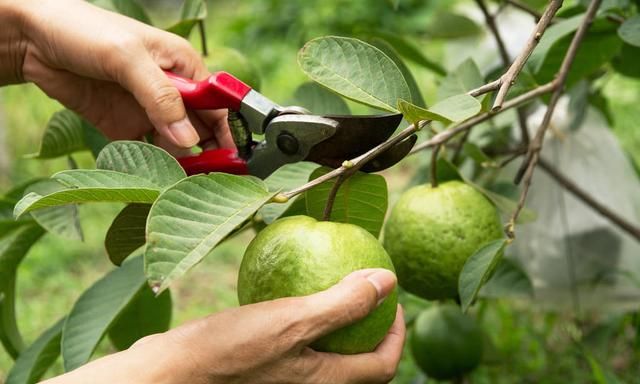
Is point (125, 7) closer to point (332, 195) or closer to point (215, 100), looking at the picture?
point (215, 100)

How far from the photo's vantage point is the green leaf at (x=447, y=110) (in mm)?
849

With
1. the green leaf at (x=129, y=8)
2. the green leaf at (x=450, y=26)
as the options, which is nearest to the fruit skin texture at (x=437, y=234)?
the green leaf at (x=129, y=8)

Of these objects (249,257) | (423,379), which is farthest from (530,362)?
(249,257)

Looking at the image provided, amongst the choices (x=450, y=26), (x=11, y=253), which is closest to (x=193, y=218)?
(x=11, y=253)

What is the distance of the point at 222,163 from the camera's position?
1.19m

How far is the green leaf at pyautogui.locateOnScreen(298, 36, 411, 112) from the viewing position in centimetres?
97

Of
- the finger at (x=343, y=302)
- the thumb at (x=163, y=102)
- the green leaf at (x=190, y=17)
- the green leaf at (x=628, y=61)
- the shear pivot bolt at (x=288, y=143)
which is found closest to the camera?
the finger at (x=343, y=302)

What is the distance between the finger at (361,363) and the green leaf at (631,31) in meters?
0.62

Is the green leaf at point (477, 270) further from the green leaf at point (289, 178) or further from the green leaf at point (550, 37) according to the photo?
the green leaf at point (550, 37)

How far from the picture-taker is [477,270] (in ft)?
3.72

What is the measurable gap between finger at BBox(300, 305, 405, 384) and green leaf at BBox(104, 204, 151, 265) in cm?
25

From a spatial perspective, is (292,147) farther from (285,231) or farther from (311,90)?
(311,90)

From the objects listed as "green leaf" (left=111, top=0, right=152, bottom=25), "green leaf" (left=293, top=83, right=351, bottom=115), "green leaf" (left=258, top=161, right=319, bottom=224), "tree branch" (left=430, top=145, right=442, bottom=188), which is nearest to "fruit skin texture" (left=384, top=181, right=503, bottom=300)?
"tree branch" (left=430, top=145, right=442, bottom=188)

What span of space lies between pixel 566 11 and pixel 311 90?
53 centimetres
